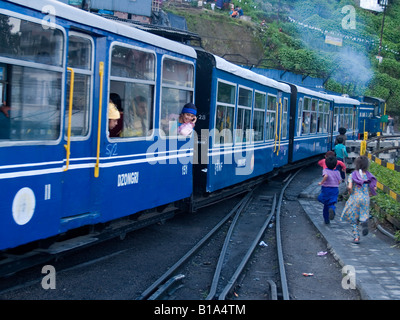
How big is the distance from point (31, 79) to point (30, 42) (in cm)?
35

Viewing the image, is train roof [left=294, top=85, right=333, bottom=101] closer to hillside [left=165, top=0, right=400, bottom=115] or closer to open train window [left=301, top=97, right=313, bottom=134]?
open train window [left=301, top=97, right=313, bottom=134]

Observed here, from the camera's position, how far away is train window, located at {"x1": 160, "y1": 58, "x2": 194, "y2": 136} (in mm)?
7805

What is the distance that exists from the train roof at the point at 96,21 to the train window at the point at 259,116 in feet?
15.2

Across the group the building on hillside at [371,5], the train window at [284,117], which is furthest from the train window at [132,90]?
the building on hillside at [371,5]

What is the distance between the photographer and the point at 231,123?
35.3 feet

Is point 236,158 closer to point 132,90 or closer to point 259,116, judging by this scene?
point 259,116

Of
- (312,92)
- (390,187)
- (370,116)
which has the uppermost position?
(312,92)

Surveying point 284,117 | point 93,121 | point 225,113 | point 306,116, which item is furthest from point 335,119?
point 93,121

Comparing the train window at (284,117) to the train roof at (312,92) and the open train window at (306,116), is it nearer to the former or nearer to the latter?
the train roof at (312,92)

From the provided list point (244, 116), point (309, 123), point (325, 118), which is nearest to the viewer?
point (244, 116)

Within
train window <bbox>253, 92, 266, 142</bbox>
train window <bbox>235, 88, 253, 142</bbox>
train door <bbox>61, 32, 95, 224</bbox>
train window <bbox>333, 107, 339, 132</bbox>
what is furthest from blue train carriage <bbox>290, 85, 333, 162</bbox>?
train door <bbox>61, 32, 95, 224</bbox>
